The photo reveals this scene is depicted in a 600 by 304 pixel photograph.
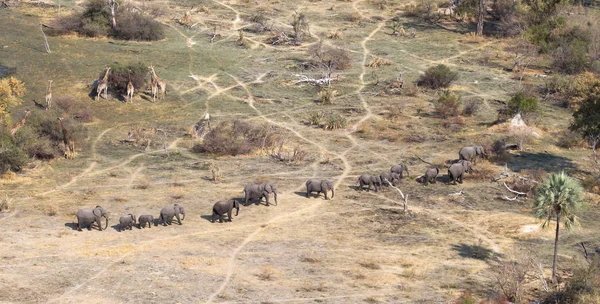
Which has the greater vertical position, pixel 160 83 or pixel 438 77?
pixel 438 77

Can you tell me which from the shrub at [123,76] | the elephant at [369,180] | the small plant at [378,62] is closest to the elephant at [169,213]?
the elephant at [369,180]

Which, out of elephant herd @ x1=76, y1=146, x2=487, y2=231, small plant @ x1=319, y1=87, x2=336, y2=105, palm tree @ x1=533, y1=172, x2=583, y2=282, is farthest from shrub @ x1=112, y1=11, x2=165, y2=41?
palm tree @ x1=533, y1=172, x2=583, y2=282

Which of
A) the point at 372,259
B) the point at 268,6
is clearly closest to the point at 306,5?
the point at 268,6

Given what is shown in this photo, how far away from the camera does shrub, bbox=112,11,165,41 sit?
59719mm

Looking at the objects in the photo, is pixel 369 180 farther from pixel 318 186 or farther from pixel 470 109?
pixel 470 109

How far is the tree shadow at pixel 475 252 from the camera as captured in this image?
87.1ft

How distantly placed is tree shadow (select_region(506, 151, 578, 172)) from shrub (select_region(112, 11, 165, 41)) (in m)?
33.7

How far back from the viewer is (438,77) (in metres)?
50.4

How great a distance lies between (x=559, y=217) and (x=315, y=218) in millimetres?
9764

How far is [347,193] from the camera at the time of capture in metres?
32.9

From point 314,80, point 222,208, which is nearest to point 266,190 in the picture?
point 222,208

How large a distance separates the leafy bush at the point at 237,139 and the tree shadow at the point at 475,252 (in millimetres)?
14347

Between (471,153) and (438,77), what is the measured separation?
15.0 m

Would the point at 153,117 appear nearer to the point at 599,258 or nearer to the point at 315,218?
the point at 315,218
